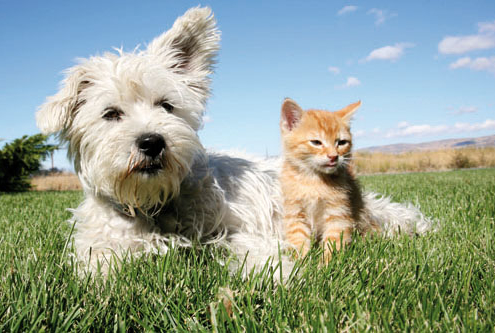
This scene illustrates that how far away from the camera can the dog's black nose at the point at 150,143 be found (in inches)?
93.7

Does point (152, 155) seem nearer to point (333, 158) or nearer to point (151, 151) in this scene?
point (151, 151)

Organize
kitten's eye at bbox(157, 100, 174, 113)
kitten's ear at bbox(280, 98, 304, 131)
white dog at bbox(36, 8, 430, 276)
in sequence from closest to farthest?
white dog at bbox(36, 8, 430, 276) < kitten's eye at bbox(157, 100, 174, 113) < kitten's ear at bbox(280, 98, 304, 131)

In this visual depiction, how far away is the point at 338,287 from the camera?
1979 millimetres

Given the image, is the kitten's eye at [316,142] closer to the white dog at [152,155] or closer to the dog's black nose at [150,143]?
the white dog at [152,155]

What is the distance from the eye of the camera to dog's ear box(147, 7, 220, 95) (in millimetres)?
3082

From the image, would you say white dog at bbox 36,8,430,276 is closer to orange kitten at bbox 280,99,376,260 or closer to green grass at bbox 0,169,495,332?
orange kitten at bbox 280,99,376,260

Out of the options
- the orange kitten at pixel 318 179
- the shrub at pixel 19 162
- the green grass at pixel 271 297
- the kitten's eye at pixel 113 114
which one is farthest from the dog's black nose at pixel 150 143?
the shrub at pixel 19 162

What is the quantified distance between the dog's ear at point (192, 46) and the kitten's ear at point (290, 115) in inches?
29.8

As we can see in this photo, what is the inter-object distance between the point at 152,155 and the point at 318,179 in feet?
4.86

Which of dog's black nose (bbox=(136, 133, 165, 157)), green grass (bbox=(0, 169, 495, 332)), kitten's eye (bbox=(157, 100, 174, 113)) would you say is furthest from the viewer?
kitten's eye (bbox=(157, 100, 174, 113))

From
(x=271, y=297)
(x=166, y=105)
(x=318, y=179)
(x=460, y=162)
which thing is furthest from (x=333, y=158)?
(x=460, y=162)

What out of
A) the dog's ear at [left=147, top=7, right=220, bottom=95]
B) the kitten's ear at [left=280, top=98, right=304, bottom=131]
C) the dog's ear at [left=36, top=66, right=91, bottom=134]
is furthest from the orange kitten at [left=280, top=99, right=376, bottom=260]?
the dog's ear at [left=36, top=66, right=91, bottom=134]

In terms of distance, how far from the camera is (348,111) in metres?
3.45

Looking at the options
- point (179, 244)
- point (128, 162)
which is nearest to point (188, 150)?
point (128, 162)
